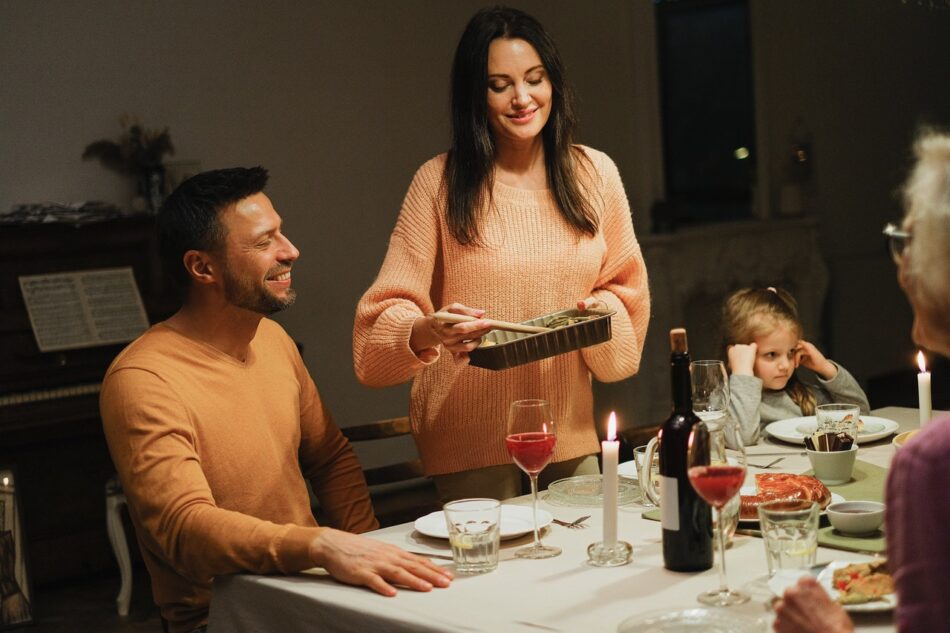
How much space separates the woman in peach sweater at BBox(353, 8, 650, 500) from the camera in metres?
2.46

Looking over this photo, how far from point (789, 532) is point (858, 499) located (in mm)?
512

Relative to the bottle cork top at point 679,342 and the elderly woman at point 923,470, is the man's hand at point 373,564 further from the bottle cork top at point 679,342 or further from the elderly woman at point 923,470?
the elderly woman at point 923,470

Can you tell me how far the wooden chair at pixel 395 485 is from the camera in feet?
9.17

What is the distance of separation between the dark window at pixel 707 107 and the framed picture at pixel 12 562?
430 centimetres

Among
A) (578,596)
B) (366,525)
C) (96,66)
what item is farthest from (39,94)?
(578,596)

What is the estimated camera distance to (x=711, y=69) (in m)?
7.23

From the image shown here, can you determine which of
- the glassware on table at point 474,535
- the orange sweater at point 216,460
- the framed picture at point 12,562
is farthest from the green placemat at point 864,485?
the framed picture at point 12,562

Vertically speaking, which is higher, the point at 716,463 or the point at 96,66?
the point at 96,66

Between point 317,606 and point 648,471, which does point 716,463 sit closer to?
point 648,471

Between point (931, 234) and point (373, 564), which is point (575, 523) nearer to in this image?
point (373, 564)

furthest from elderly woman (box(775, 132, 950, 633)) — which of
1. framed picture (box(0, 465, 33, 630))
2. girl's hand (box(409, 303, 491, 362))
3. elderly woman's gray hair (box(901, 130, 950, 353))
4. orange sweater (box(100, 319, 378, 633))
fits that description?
framed picture (box(0, 465, 33, 630))

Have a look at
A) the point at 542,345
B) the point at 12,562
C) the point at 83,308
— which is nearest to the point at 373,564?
the point at 542,345

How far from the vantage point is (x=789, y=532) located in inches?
63.0

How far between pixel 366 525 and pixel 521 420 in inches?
29.9
